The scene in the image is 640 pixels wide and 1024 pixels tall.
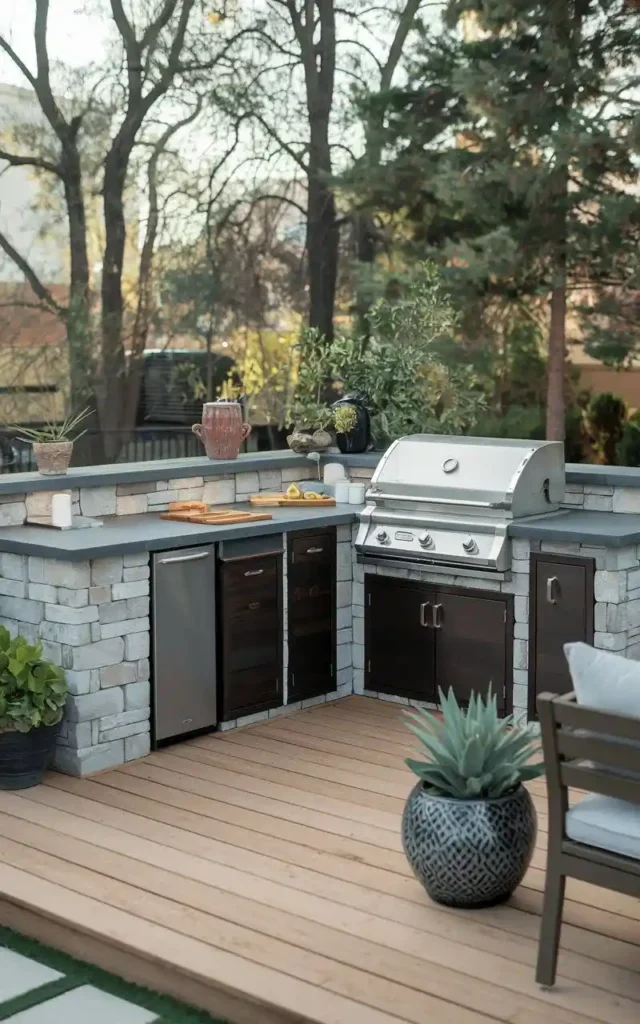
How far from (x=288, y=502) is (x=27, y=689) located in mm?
1861

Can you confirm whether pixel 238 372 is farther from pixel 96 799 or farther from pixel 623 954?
pixel 623 954

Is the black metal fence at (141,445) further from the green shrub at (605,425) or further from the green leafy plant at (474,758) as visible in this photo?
the green leafy plant at (474,758)

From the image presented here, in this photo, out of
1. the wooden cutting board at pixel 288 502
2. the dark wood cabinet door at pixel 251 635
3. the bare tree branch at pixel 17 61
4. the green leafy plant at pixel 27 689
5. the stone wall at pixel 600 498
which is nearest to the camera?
the green leafy plant at pixel 27 689

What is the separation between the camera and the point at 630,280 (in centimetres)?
1178

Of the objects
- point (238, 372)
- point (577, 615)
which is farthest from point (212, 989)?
point (238, 372)

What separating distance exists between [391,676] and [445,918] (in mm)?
2264

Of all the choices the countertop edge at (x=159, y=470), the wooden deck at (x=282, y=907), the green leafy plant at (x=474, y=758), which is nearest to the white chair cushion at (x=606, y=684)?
the green leafy plant at (x=474, y=758)

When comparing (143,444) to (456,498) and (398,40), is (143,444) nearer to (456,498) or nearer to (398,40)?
(398,40)

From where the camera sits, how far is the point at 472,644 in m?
5.46

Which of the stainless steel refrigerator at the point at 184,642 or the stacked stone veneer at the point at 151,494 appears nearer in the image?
the stainless steel refrigerator at the point at 184,642

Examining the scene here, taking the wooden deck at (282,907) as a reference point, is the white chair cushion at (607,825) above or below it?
above

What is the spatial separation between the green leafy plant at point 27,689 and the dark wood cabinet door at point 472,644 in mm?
1768

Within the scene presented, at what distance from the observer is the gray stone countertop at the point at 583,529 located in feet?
16.4

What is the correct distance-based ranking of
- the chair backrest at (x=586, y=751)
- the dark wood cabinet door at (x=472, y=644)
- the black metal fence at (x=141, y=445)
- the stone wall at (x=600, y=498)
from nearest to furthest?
the chair backrest at (x=586, y=751) < the dark wood cabinet door at (x=472, y=644) < the stone wall at (x=600, y=498) < the black metal fence at (x=141, y=445)
